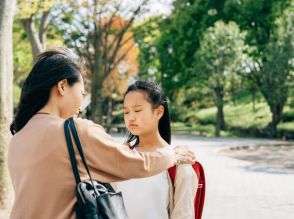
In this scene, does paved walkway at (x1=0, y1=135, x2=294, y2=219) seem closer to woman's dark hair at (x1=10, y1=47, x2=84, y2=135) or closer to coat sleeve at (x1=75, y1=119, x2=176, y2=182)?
woman's dark hair at (x1=10, y1=47, x2=84, y2=135)

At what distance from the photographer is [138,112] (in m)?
3.04

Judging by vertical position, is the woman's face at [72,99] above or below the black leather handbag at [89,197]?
above

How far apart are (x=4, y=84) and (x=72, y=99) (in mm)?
4915

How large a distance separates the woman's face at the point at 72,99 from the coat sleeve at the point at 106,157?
0.15m

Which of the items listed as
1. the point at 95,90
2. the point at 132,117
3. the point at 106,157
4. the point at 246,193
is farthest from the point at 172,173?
the point at 95,90

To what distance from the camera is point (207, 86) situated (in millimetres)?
29750

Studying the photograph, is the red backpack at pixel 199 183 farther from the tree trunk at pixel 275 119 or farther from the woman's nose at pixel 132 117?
the tree trunk at pixel 275 119

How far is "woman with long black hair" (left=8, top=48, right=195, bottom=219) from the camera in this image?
6.93ft

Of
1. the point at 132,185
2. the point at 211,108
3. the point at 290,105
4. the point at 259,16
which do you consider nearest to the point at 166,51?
the point at 211,108

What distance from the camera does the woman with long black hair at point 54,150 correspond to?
2.11 m

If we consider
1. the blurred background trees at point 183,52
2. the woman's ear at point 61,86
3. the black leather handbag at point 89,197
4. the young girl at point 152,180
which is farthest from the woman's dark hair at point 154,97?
the blurred background trees at point 183,52

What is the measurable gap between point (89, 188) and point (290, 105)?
30767 millimetres

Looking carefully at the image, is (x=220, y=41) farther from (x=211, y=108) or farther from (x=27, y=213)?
(x=27, y=213)

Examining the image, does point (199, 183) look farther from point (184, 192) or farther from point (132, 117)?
point (132, 117)
